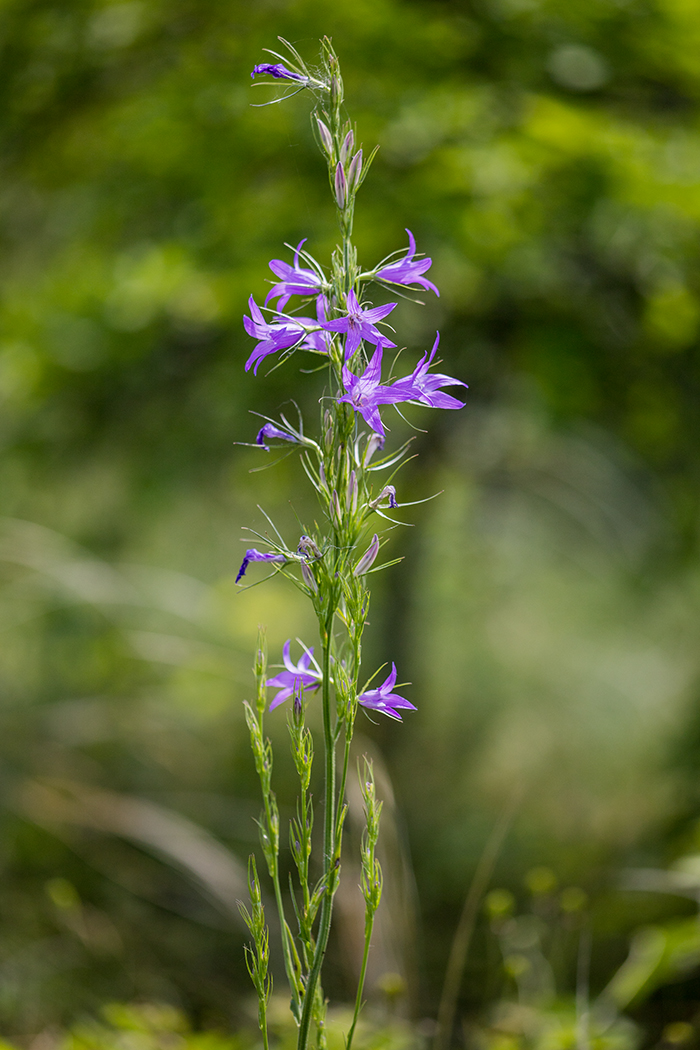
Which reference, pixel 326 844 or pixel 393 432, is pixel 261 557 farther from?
pixel 393 432

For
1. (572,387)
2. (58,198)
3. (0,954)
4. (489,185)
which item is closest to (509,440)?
(572,387)

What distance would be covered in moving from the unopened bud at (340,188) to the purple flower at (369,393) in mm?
189

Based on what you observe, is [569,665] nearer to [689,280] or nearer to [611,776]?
[611,776]

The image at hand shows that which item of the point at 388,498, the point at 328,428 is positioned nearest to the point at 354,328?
the point at 328,428

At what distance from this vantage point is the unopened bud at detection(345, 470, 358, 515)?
897mm

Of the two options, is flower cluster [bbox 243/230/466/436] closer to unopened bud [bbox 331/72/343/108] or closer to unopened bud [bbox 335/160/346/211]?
unopened bud [bbox 335/160/346/211]

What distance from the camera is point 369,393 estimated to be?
855mm

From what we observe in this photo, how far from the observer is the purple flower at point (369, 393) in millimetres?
834

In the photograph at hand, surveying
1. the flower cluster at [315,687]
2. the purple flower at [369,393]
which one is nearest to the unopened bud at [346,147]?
the purple flower at [369,393]

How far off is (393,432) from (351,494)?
360 centimetres

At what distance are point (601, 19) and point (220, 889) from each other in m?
3.35

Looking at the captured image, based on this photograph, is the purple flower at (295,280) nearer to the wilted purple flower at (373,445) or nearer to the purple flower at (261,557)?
the wilted purple flower at (373,445)

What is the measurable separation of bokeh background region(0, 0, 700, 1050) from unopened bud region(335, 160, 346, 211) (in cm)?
113

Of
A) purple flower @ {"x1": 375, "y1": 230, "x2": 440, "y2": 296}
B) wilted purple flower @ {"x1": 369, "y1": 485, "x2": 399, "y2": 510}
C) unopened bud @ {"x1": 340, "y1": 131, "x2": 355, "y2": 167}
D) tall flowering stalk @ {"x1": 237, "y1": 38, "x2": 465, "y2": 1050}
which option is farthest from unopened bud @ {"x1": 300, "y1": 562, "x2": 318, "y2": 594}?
unopened bud @ {"x1": 340, "y1": 131, "x2": 355, "y2": 167}
